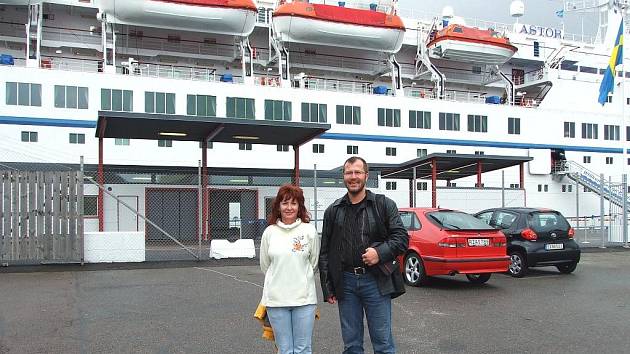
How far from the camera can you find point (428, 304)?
793 centimetres

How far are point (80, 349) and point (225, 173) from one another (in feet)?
60.9

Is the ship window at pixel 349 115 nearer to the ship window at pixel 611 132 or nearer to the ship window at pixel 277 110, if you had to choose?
the ship window at pixel 277 110

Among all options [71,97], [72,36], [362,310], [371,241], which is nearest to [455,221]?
[362,310]

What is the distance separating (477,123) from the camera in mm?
36625

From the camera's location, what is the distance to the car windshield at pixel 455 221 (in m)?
9.42

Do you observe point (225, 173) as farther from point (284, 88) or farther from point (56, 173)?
point (56, 173)

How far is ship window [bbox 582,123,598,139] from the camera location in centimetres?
4012

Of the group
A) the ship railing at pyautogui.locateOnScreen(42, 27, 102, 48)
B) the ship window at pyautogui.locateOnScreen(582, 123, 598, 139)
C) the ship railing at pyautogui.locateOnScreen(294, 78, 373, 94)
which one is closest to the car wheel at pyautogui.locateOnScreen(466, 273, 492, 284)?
the ship railing at pyautogui.locateOnScreen(294, 78, 373, 94)

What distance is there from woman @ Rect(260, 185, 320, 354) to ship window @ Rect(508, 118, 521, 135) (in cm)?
3638

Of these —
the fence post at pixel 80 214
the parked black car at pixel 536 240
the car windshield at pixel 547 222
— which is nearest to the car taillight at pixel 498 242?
the parked black car at pixel 536 240

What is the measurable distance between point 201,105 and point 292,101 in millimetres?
5196

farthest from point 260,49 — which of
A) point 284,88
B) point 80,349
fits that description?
point 80,349

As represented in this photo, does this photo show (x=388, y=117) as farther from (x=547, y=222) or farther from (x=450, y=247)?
(x=450, y=247)

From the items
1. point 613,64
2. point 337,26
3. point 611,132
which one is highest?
point 337,26
